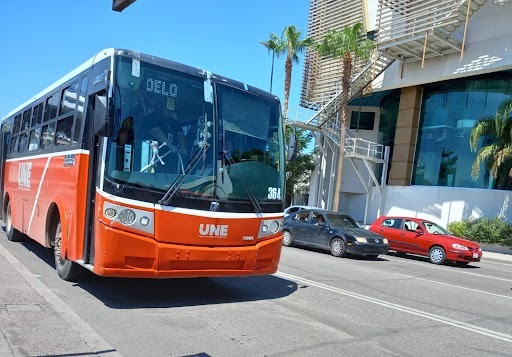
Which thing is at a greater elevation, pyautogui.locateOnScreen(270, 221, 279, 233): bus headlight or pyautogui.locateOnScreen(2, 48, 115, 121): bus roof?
pyautogui.locateOnScreen(2, 48, 115, 121): bus roof

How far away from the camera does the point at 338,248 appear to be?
1498 centimetres

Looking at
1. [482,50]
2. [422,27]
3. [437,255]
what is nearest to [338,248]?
[437,255]

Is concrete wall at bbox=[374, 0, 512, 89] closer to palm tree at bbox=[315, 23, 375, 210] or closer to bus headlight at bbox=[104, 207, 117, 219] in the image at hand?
palm tree at bbox=[315, 23, 375, 210]

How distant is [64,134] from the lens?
7.64 meters

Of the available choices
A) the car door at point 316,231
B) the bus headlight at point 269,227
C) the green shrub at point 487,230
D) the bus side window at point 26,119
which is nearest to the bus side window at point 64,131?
the bus side window at point 26,119

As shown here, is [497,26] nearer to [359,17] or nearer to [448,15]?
[448,15]

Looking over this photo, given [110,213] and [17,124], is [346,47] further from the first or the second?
[110,213]

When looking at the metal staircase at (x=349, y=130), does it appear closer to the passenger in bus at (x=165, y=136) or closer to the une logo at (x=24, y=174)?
the une logo at (x=24, y=174)

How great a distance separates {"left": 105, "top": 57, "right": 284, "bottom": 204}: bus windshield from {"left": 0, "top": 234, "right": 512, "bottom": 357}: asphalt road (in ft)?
5.22

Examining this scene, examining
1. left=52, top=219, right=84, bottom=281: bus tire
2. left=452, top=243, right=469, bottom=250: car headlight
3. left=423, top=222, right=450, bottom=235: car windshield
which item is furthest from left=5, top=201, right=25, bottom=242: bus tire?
left=423, top=222, right=450, bottom=235: car windshield

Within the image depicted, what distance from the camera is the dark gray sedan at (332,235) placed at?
14727mm

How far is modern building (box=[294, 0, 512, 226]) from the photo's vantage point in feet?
81.4

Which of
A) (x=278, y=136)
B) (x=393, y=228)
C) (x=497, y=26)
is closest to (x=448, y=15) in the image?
(x=497, y=26)

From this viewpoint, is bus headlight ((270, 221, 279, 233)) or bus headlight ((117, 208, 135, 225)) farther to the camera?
bus headlight ((270, 221, 279, 233))
